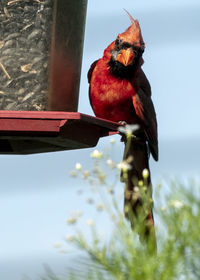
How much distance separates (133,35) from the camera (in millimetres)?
3666

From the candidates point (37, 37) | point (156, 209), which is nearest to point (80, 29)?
point (37, 37)

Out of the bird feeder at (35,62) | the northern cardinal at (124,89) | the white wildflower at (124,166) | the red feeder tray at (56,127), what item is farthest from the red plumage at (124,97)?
the white wildflower at (124,166)

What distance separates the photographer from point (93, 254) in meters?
1.42

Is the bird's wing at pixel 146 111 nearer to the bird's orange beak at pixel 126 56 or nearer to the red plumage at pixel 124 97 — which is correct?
the red plumage at pixel 124 97

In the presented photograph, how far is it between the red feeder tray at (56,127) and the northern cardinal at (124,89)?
920mm

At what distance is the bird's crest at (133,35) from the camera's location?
11.9 ft

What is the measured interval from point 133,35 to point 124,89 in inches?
12.1

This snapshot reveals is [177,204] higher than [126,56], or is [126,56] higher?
[126,56]

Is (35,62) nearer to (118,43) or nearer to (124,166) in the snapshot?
(118,43)

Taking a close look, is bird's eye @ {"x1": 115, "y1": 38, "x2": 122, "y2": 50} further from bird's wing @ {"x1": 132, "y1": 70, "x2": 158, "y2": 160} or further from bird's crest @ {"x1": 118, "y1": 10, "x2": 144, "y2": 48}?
bird's wing @ {"x1": 132, "y1": 70, "x2": 158, "y2": 160}

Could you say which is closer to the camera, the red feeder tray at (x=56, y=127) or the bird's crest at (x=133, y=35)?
the red feeder tray at (x=56, y=127)

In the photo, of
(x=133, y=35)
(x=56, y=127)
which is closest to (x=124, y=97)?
→ (x=133, y=35)

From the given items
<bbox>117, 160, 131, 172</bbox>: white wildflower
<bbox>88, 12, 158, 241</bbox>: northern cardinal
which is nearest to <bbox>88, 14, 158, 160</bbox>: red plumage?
<bbox>88, 12, 158, 241</bbox>: northern cardinal

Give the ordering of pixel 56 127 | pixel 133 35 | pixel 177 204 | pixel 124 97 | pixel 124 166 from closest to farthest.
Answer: pixel 177 204, pixel 124 166, pixel 56 127, pixel 133 35, pixel 124 97
